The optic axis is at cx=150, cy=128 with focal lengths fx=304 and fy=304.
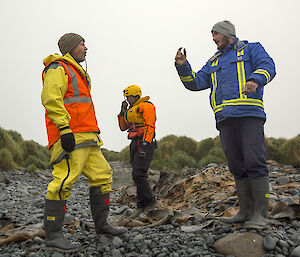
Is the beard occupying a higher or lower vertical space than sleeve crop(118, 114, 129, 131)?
higher

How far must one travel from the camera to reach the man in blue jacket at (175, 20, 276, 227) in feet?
11.2

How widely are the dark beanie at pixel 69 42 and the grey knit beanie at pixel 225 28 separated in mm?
1722

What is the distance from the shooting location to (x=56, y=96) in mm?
3268

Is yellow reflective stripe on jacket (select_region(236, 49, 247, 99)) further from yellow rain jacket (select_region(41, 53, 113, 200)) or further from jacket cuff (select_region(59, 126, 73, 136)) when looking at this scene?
jacket cuff (select_region(59, 126, 73, 136))

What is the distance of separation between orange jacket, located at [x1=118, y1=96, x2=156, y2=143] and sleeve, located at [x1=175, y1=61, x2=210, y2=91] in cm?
133

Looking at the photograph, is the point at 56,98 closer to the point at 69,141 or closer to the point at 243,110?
the point at 69,141

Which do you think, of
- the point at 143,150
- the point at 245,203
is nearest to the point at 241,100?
the point at 245,203

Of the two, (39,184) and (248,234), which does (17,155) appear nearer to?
(39,184)

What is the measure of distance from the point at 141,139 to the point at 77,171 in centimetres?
231

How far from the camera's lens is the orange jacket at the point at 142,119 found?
17.6 ft

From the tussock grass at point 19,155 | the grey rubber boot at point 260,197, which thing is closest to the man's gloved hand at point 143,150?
the grey rubber boot at point 260,197

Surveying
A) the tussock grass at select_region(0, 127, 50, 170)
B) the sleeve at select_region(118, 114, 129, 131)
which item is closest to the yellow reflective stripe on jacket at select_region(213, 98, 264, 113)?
the sleeve at select_region(118, 114, 129, 131)

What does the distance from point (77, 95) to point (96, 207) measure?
4.45ft

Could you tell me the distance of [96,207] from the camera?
144 inches
